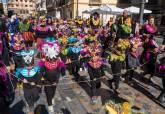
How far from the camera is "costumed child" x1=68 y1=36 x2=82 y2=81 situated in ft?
35.2

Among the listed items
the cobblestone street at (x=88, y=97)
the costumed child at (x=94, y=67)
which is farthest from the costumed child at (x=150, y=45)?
the costumed child at (x=94, y=67)

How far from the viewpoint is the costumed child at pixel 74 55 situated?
422 inches

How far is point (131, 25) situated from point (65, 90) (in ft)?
9.72

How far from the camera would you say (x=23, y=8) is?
462 feet

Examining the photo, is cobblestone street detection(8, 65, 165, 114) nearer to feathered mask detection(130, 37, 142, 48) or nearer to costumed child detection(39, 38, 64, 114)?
costumed child detection(39, 38, 64, 114)

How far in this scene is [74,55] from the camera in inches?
425

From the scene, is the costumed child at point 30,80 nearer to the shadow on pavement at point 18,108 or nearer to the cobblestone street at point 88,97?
the shadow on pavement at point 18,108

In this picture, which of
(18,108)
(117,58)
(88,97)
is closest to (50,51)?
(18,108)

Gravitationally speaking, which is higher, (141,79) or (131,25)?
(131,25)

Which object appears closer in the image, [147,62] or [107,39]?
[147,62]

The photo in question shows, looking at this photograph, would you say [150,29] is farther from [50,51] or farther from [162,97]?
[50,51]

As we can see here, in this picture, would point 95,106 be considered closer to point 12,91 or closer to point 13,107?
point 13,107

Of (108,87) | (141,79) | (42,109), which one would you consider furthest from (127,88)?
(42,109)

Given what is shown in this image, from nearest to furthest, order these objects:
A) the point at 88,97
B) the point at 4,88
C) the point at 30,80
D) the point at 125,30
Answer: the point at 30,80 → the point at 4,88 → the point at 88,97 → the point at 125,30
